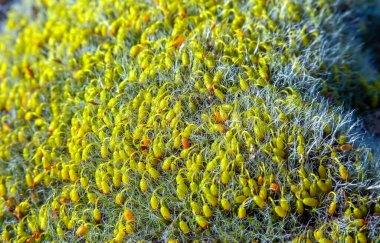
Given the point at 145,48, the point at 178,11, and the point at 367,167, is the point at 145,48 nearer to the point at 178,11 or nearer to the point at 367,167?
the point at 178,11

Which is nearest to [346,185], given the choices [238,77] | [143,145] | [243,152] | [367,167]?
[367,167]

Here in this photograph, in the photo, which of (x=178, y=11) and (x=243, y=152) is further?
(x=178, y=11)

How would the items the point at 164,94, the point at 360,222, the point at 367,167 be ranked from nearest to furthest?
the point at 360,222, the point at 367,167, the point at 164,94

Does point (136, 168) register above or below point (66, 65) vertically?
below

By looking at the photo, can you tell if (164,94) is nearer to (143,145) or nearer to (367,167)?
(143,145)

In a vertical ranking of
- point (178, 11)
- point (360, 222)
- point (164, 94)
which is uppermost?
point (178, 11)

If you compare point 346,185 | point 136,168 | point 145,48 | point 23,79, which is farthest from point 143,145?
point 23,79

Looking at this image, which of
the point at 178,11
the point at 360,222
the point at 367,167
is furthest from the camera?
the point at 178,11
